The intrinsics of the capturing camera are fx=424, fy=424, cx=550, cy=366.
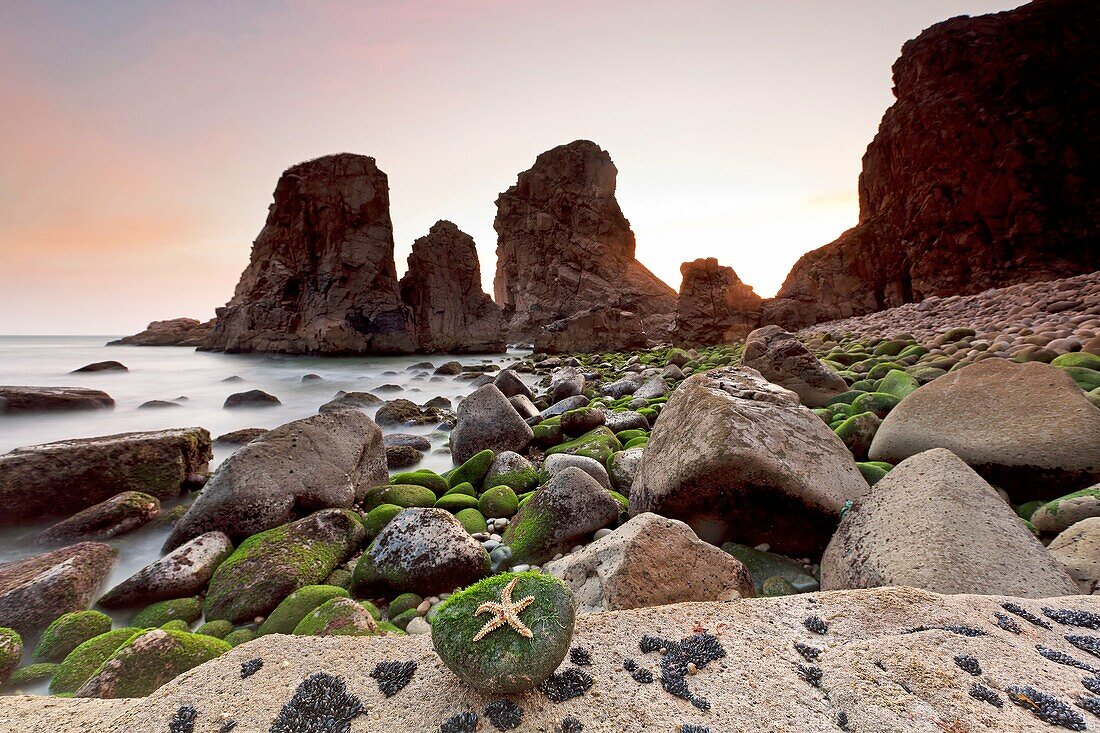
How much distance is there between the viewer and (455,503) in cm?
473

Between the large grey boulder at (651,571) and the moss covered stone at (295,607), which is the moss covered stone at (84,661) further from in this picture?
the large grey boulder at (651,571)

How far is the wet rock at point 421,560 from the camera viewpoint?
3.35 m

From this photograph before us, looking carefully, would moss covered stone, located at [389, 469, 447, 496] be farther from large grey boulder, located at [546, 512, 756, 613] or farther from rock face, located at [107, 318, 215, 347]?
rock face, located at [107, 318, 215, 347]

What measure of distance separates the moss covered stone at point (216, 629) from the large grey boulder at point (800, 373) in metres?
7.51

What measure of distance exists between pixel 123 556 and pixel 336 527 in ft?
8.08

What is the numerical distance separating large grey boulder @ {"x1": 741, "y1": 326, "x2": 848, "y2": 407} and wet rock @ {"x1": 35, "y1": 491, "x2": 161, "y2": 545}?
887cm

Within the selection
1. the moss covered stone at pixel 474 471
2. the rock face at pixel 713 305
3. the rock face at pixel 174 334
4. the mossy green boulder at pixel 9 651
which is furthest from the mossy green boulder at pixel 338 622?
the rock face at pixel 174 334

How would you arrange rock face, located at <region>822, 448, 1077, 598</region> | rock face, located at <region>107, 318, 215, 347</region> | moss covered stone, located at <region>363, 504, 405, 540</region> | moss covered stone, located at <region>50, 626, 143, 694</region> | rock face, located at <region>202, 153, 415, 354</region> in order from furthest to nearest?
rock face, located at <region>107, 318, 215, 347</region>
rock face, located at <region>202, 153, 415, 354</region>
moss covered stone, located at <region>363, 504, 405, 540</region>
moss covered stone, located at <region>50, 626, 143, 694</region>
rock face, located at <region>822, 448, 1077, 598</region>

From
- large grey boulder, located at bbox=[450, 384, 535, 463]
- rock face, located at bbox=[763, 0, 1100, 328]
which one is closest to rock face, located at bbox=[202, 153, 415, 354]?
rock face, located at bbox=[763, 0, 1100, 328]

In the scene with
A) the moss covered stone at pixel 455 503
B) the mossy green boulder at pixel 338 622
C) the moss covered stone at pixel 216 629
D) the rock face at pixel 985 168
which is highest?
the rock face at pixel 985 168

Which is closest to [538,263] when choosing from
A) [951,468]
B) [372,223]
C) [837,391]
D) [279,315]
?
[372,223]

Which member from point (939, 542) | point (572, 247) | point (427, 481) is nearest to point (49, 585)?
point (427, 481)

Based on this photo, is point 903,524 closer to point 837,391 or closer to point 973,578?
point 973,578

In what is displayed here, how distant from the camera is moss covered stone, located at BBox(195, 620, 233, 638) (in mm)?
3062
